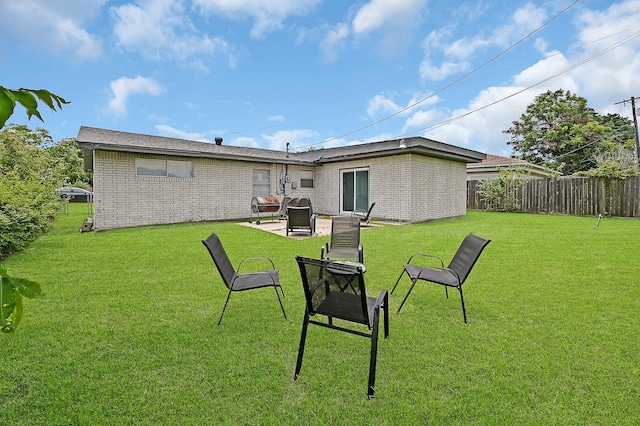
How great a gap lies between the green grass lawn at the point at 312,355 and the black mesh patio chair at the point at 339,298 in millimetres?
310

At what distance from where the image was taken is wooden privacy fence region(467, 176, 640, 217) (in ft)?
44.4

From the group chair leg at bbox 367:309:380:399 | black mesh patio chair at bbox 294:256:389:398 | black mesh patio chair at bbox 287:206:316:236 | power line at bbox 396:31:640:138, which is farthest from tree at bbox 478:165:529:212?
chair leg at bbox 367:309:380:399

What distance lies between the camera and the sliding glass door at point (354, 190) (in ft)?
45.1

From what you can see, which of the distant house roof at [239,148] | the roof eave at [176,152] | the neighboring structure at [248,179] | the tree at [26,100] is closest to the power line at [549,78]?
the distant house roof at [239,148]

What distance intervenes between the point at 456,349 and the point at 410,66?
20.8m

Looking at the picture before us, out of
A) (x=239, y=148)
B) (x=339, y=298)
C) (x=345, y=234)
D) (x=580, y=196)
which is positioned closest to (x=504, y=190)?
(x=580, y=196)

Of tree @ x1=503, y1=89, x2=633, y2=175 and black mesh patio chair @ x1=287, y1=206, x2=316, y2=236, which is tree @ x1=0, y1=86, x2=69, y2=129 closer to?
black mesh patio chair @ x1=287, y1=206, x2=316, y2=236

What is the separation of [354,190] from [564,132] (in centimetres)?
2345

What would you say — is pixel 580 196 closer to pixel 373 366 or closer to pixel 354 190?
pixel 354 190

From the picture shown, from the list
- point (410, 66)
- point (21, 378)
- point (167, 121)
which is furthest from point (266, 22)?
point (21, 378)

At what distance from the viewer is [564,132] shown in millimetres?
27281

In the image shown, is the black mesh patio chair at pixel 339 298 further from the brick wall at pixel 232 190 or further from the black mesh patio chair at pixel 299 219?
the brick wall at pixel 232 190

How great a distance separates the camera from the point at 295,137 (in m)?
31.5

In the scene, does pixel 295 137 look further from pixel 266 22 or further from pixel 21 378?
pixel 21 378
